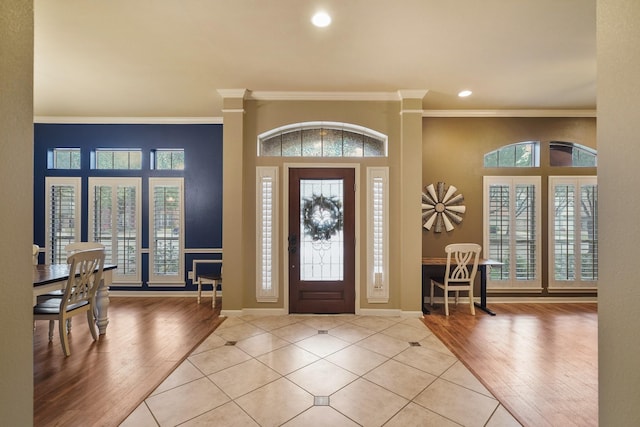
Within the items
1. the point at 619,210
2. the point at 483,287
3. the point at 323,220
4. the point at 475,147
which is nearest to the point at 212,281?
the point at 323,220

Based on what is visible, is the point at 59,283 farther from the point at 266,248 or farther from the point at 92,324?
the point at 266,248

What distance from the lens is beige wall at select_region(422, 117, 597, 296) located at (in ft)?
15.4

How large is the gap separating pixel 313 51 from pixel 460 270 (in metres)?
3.42

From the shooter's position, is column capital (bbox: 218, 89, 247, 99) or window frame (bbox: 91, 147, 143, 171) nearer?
column capital (bbox: 218, 89, 247, 99)

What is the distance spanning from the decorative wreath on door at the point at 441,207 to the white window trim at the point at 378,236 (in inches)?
38.2

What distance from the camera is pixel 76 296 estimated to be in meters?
2.95

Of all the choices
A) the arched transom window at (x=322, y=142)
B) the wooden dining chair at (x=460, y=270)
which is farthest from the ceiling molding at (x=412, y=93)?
the wooden dining chair at (x=460, y=270)

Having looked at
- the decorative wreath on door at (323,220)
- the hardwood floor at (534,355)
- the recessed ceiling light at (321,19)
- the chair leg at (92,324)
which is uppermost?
the recessed ceiling light at (321,19)

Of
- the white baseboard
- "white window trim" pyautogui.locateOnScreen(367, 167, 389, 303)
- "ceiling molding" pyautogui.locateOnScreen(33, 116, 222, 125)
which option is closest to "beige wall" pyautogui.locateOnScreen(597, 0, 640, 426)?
"white window trim" pyautogui.locateOnScreen(367, 167, 389, 303)

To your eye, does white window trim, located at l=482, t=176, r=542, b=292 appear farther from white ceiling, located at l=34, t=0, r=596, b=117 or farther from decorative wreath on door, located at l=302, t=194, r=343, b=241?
decorative wreath on door, located at l=302, t=194, r=343, b=241

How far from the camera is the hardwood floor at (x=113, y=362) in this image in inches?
81.3

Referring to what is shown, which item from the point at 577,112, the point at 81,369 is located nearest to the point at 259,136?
the point at 81,369

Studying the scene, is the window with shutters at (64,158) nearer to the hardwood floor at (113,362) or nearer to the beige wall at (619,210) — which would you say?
the hardwood floor at (113,362)

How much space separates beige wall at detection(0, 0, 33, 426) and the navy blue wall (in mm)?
4249
